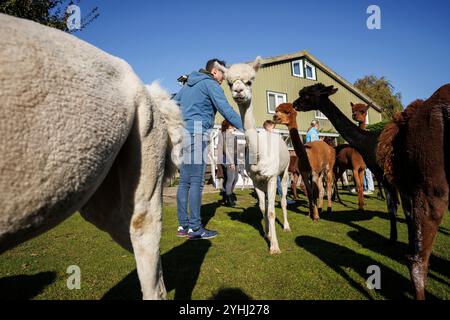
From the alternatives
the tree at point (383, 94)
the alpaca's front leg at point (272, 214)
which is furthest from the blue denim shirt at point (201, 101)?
the tree at point (383, 94)

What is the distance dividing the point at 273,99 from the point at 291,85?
2415mm

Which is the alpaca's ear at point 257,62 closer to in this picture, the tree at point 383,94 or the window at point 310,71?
the window at point 310,71

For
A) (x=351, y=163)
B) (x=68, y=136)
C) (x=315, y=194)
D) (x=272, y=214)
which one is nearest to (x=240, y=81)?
(x=272, y=214)

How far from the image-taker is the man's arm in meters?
4.32

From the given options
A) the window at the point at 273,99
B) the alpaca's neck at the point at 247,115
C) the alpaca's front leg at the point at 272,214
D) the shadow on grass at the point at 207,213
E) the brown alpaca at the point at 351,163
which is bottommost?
the shadow on grass at the point at 207,213

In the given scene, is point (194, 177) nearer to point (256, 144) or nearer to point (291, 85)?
point (256, 144)

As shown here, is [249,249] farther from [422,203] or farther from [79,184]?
[79,184]

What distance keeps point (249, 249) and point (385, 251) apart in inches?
77.9

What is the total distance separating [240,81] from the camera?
4387mm

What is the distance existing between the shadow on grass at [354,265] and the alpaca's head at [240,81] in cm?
254

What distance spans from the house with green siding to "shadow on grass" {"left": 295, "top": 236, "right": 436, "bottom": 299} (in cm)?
1523

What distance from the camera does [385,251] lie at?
409 centimetres

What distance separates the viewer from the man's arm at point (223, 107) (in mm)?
4320
